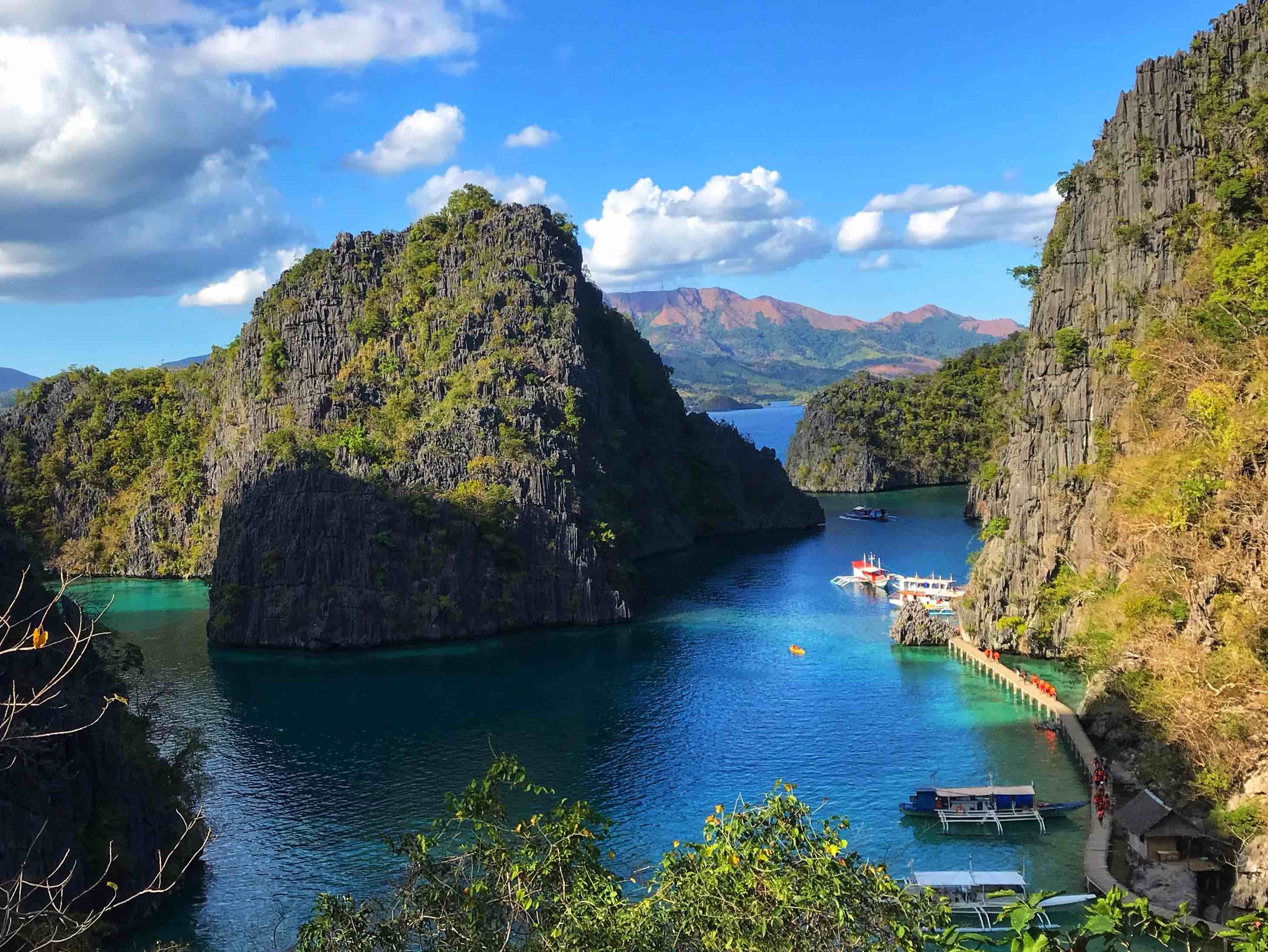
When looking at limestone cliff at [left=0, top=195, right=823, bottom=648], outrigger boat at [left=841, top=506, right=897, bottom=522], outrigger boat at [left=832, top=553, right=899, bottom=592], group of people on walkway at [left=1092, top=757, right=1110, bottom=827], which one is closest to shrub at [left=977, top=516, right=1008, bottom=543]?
outrigger boat at [left=832, top=553, right=899, bottom=592]

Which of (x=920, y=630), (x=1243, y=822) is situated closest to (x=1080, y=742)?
(x=1243, y=822)

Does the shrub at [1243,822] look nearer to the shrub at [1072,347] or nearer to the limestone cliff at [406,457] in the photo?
the shrub at [1072,347]

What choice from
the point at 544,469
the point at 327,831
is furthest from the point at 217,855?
the point at 544,469

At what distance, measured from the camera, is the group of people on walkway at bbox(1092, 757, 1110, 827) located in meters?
42.2

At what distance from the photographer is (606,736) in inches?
2174

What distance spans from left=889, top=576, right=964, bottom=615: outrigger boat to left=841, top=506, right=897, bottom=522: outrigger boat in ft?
126

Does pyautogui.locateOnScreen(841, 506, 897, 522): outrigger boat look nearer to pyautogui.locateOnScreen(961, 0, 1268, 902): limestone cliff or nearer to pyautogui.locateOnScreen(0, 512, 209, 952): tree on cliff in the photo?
pyautogui.locateOnScreen(961, 0, 1268, 902): limestone cliff

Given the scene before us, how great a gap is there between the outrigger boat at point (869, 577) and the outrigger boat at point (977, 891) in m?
55.1

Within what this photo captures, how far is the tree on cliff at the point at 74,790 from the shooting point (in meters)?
31.4

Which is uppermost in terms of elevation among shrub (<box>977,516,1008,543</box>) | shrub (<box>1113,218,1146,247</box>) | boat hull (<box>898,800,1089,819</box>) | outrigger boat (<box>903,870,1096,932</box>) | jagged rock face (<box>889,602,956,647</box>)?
shrub (<box>1113,218,1146,247</box>)

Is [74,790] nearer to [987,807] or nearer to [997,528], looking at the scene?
[987,807]

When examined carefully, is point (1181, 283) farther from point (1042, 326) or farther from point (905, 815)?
point (905, 815)

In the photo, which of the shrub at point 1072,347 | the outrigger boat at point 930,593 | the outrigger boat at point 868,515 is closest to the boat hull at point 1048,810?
the shrub at point 1072,347

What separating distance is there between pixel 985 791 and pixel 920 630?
28950 millimetres
